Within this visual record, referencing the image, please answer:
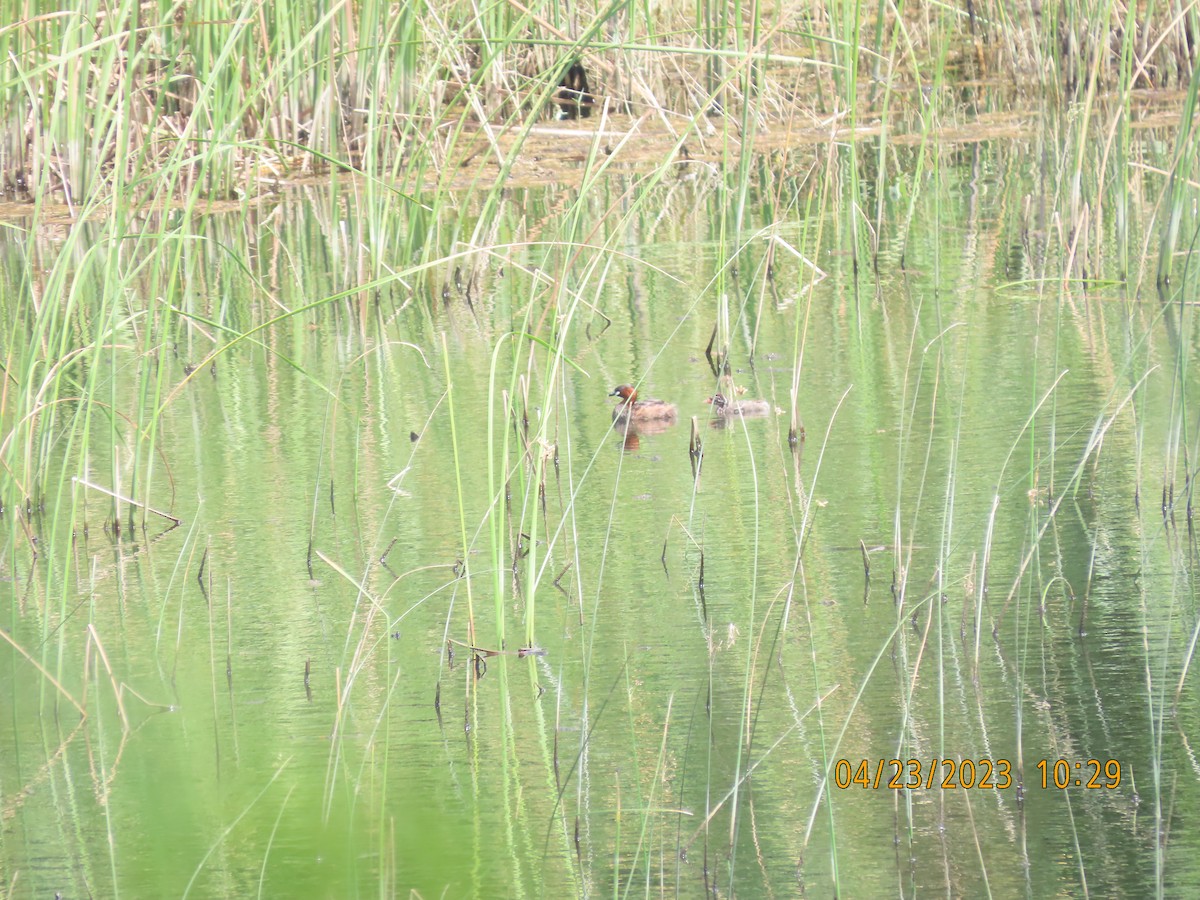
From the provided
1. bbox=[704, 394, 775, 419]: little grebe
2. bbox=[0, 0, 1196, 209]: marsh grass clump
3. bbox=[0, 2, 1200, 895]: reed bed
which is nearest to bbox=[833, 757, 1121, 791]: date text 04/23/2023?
bbox=[0, 2, 1200, 895]: reed bed

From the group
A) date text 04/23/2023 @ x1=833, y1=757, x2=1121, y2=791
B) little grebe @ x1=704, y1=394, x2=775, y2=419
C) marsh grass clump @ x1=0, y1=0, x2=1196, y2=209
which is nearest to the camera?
date text 04/23/2023 @ x1=833, y1=757, x2=1121, y2=791

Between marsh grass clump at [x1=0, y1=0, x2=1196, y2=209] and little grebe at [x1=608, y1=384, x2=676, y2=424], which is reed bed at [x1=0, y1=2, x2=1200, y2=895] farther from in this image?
marsh grass clump at [x1=0, y1=0, x2=1196, y2=209]

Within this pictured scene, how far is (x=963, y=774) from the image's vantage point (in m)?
2.70

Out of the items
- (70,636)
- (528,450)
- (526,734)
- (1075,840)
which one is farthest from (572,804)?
(70,636)

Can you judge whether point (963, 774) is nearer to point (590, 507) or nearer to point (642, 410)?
point (590, 507)

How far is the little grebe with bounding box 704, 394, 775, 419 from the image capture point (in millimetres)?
4918

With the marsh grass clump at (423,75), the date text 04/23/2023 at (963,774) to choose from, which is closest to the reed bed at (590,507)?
the date text 04/23/2023 at (963,774)

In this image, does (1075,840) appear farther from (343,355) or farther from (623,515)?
(343,355)

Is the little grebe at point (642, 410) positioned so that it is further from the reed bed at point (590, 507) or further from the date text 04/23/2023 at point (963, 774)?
the date text 04/23/2023 at point (963, 774)

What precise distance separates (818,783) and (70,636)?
5.46 ft

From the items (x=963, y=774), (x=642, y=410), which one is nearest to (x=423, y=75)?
(x=642, y=410)

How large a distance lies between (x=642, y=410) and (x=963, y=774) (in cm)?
237

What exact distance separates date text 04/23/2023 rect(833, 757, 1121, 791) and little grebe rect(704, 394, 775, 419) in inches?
A: 88.3

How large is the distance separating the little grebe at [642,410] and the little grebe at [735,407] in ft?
0.45
